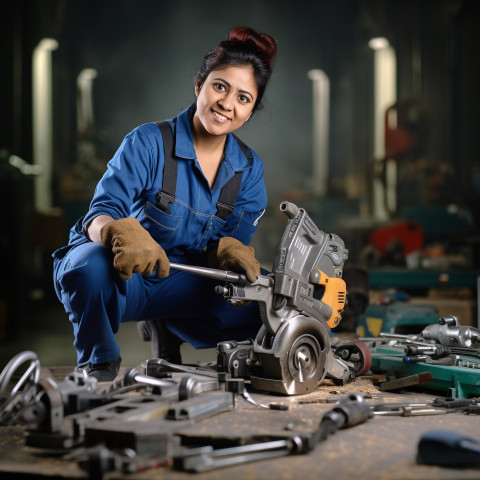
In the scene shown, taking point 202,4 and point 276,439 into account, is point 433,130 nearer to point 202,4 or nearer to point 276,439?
point 202,4

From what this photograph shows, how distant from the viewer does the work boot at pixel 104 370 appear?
2232 mm

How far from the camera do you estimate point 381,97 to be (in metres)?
7.52

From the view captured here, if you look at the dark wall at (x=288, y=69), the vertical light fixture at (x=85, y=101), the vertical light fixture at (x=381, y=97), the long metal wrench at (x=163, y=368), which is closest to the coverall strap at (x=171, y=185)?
the long metal wrench at (x=163, y=368)

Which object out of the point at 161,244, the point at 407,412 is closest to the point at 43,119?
the point at 161,244

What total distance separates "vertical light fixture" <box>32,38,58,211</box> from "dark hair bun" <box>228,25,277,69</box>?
4553 millimetres

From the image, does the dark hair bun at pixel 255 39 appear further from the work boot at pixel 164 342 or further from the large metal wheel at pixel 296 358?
the work boot at pixel 164 342

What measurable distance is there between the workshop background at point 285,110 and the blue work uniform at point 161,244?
266cm

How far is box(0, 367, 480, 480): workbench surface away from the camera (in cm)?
138

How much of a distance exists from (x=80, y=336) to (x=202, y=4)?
632 cm

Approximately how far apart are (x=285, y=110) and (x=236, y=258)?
18.9 feet

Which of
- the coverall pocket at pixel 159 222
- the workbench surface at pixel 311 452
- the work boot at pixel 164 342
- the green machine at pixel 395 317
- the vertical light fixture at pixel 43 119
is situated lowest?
the workbench surface at pixel 311 452

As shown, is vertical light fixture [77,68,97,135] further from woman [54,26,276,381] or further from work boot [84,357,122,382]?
work boot [84,357,122,382]

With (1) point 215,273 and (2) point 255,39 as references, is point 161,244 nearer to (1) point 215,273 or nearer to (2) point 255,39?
(1) point 215,273

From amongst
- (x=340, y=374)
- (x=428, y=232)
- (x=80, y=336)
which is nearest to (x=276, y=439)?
(x=340, y=374)
